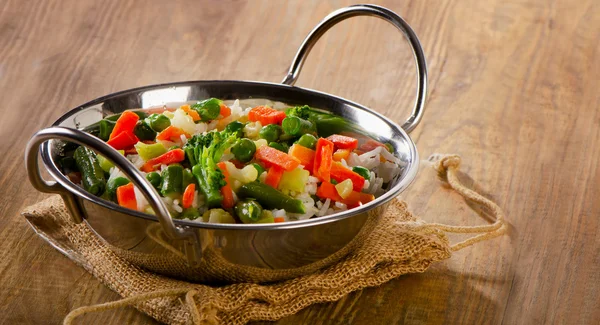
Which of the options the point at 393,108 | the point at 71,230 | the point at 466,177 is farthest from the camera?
the point at 393,108

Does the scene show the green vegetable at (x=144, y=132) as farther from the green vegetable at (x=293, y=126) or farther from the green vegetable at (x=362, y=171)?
the green vegetable at (x=362, y=171)

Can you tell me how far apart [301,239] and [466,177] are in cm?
103

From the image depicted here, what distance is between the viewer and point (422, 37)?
12.6 ft

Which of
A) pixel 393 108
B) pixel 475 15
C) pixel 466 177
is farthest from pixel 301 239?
pixel 475 15

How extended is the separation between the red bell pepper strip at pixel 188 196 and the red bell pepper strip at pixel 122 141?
0.35 m

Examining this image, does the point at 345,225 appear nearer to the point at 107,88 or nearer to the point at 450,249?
the point at 450,249

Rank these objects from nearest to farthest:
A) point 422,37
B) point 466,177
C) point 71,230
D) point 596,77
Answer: point 71,230 < point 466,177 < point 596,77 < point 422,37

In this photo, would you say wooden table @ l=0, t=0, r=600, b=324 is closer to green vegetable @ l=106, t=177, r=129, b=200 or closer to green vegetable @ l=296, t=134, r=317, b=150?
green vegetable @ l=106, t=177, r=129, b=200

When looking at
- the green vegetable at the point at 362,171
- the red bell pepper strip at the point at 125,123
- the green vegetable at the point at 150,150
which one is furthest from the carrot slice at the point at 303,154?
the red bell pepper strip at the point at 125,123

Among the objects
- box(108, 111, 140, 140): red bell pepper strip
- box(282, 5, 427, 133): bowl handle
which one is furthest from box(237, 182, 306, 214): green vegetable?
box(282, 5, 427, 133): bowl handle

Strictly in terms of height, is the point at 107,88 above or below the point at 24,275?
above

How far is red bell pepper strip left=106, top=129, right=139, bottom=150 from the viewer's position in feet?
6.96

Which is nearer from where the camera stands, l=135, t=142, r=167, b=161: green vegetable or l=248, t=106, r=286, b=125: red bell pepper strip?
l=135, t=142, r=167, b=161: green vegetable

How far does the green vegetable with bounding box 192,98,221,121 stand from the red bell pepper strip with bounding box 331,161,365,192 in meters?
0.40
